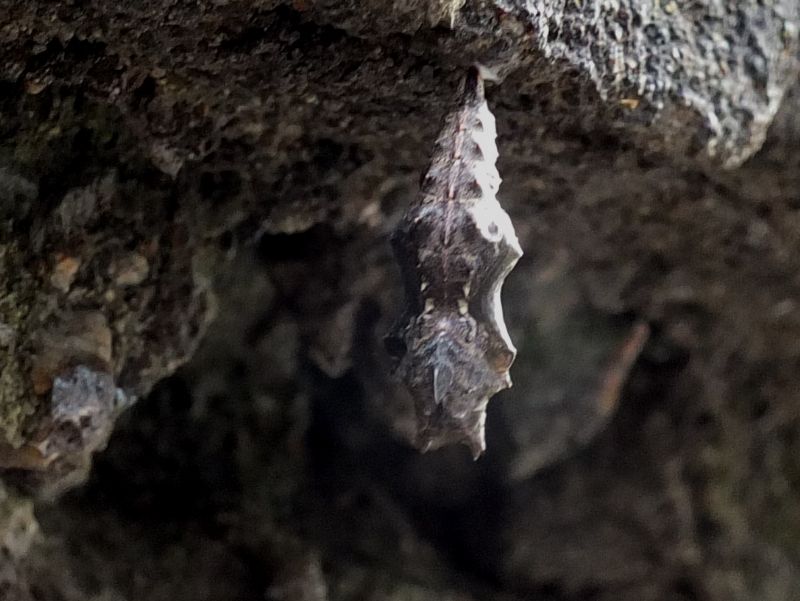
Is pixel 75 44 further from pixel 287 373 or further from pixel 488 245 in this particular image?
pixel 287 373

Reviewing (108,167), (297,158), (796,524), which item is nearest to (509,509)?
(796,524)

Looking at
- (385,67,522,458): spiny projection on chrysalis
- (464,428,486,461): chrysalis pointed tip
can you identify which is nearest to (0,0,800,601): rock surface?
(385,67,522,458): spiny projection on chrysalis

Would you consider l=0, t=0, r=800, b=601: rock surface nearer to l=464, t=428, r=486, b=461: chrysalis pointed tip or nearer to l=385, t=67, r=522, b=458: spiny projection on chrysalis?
l=385, t=67, r=522, b=458: spiny projection on chrysalis

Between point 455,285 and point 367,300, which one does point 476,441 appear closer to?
point 455,285

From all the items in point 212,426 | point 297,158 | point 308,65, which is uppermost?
point 308,65

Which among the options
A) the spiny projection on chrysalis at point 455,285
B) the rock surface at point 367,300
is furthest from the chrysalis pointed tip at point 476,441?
the rock surface at point 367,300

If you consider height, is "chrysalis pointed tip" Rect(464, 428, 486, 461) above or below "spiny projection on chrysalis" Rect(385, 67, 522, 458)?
below
